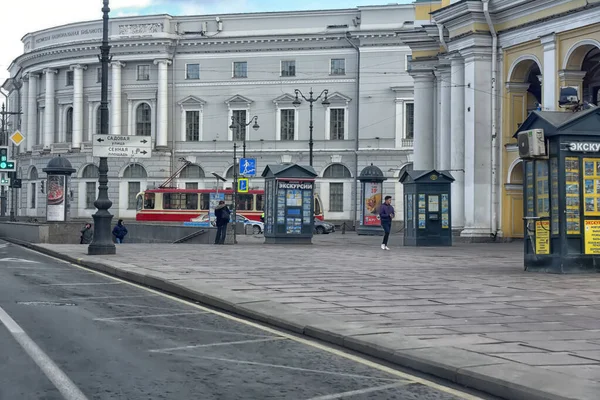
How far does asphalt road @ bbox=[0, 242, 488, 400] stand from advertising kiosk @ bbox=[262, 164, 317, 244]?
21817mm

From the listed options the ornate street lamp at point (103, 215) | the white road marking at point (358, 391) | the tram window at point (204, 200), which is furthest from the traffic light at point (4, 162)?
the white road marking at point (358, 391)

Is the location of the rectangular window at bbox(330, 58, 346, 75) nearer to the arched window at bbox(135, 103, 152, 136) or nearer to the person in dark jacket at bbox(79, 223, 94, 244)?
the arched window at bbox(135, 103, 152, 136)

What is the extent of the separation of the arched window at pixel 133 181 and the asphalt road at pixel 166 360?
60788 mm

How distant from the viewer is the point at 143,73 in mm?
74250

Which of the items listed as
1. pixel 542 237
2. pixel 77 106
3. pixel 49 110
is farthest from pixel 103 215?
pixel 49 110

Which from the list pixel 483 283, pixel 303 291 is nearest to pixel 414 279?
pixel 483 283

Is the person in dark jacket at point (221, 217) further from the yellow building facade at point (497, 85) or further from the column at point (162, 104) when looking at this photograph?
the column at point (162, 104)

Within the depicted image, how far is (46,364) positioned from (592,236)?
13.4m

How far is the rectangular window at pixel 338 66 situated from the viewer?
6988 cm

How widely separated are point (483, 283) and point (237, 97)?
56605mm

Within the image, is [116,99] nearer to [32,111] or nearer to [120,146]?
[32,111]

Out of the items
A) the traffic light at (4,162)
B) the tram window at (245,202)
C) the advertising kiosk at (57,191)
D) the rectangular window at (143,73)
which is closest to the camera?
the traffic light at (4,162)

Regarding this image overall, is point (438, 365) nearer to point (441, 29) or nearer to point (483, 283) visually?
point (483, 283)

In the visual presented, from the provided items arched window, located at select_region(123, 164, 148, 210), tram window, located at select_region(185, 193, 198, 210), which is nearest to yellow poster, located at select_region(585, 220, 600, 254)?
tram window, located at select_region(185, 193, 198, 210)
